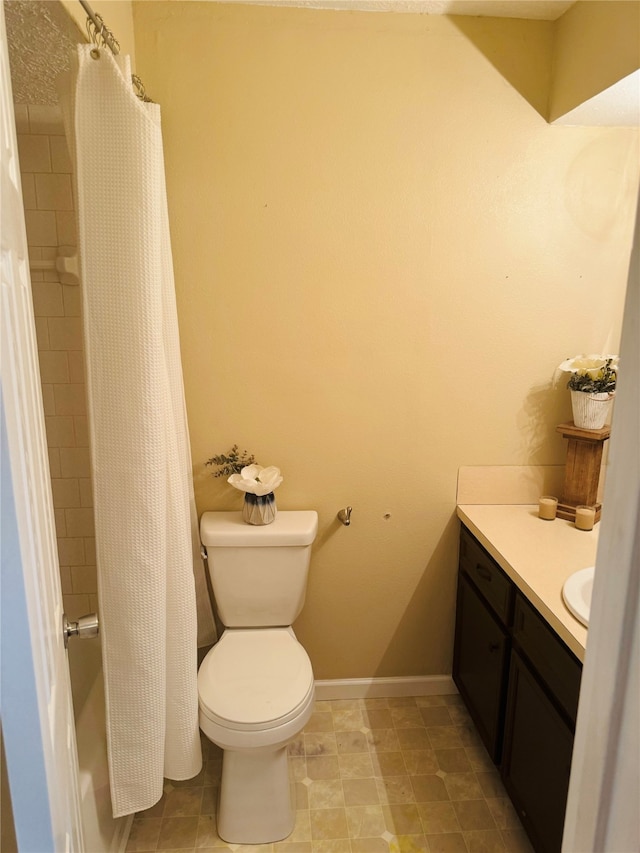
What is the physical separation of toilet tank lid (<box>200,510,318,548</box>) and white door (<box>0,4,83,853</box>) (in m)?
1.09

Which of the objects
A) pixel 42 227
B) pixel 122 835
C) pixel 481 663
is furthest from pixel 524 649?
pixel 42 227

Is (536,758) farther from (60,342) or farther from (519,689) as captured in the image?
(60,342)

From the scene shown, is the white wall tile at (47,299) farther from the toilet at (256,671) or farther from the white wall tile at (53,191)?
the toilet at (256,671)

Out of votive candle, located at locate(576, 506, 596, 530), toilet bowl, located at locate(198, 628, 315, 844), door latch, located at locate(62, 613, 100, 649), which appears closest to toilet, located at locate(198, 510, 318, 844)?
toilet bowl, located at locate(198, 628, 315, 844)

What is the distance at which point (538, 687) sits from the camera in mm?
1458

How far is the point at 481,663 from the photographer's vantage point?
1.88 meters

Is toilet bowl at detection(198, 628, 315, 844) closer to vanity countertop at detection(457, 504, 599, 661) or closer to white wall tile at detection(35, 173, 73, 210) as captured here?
vanity countertop at detection(457, 504, 599, 661)

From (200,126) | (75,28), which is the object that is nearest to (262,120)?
(200,126)

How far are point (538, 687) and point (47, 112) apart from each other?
2057mm

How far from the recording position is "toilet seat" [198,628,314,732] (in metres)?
1.53

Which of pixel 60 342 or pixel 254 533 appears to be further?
pixel 254 533

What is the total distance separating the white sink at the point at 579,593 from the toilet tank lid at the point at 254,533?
814 millimetres

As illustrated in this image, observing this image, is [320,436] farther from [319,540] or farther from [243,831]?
[243,831]

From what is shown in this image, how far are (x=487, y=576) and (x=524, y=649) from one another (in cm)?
30
